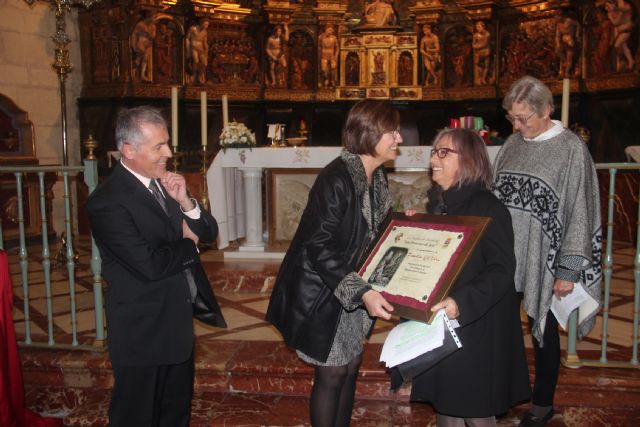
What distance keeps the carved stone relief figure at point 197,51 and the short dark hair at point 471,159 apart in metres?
7.87

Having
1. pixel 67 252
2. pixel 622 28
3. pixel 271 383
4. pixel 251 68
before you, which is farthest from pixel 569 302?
pixel 251 68

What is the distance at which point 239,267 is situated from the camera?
614 cm

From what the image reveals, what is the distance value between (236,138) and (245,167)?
0.33m

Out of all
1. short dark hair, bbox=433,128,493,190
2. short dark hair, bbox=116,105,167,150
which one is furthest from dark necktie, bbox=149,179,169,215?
short dark hair, bbox=433,128,493,190

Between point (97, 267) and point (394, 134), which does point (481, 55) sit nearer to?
point (97, 267)

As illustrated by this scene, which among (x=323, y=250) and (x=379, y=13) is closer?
(x=323, y=250)

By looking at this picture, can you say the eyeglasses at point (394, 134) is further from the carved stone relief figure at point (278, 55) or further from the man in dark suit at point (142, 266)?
the carved stone relief figure at point (278, 55)

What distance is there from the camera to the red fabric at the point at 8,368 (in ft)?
9.71

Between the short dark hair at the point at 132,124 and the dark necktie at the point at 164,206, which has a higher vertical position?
the short dark hair at the point at 132,124

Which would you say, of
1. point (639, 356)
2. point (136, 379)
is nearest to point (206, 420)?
point (136, 379)

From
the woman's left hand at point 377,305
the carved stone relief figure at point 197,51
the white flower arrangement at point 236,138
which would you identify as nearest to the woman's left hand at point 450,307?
the woman's left hand at point 377,305

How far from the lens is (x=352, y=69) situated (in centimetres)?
992

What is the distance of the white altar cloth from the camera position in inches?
252

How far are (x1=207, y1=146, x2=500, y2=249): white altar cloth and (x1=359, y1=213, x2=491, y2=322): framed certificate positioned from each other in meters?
4.07
